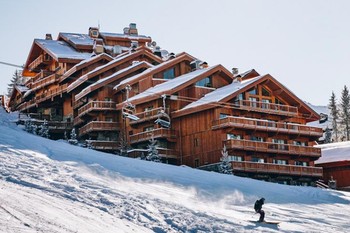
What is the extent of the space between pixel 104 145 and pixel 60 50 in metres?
18.5

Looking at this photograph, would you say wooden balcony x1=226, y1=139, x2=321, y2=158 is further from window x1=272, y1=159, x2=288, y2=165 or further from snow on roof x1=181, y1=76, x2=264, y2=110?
snow on roof x1=181, y1=76, x2=264, y2=110

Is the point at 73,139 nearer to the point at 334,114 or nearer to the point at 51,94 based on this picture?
the point at 51,94

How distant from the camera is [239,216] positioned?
85.7ft

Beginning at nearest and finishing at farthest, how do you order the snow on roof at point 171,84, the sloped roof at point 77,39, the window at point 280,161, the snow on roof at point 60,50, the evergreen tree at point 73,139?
the snow on roof at point 171,84 → the window at point 280,161 → the evergreen tree at point 73,139 → the snow on roof at point 60,50 → the sloped roof at point 77,39

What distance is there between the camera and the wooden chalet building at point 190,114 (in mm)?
49906

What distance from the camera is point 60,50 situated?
2756 inches

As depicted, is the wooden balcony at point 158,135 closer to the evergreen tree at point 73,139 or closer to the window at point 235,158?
the evergreen tree at point 73,139

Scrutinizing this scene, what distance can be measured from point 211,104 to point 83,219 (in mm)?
30184

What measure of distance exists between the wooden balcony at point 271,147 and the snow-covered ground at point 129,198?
11.6 metres

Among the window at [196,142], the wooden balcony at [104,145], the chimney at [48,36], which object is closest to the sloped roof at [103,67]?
the wooden balcony at [104,145]

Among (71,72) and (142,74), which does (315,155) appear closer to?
(142,74)

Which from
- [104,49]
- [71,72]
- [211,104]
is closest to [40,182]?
[211,104]

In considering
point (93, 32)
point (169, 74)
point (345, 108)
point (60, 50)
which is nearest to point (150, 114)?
point (169, 74)

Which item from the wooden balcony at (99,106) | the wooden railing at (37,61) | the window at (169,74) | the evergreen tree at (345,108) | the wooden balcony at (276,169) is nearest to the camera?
the wooden balcony at (276,169)
